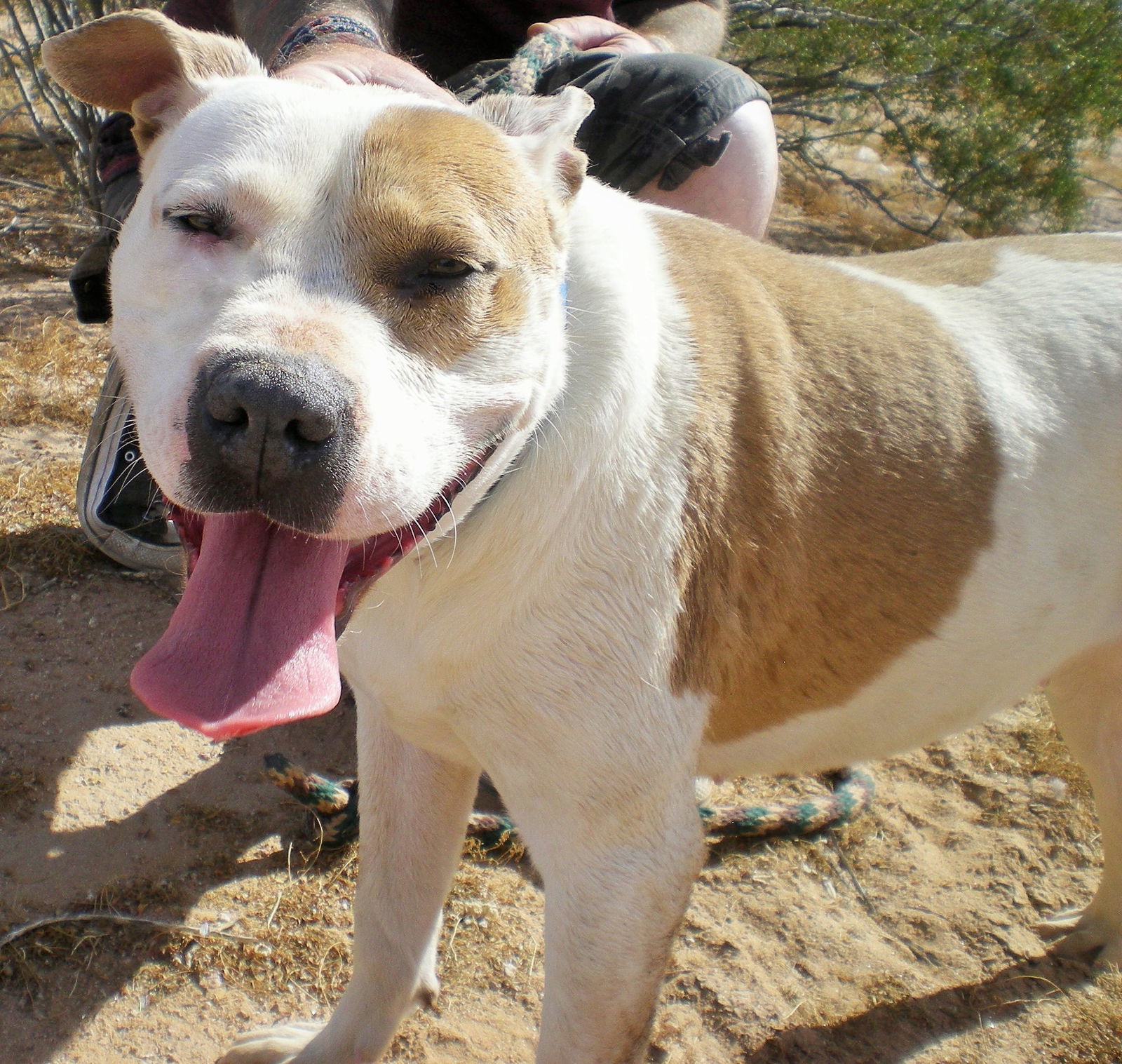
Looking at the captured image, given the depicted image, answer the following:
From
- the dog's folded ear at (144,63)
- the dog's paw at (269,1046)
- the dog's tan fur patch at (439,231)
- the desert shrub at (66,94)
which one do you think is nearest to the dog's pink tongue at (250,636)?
the dog's tan fur patch at (439,231)

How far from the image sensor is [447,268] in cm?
144

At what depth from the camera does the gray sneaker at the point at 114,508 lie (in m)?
3.27

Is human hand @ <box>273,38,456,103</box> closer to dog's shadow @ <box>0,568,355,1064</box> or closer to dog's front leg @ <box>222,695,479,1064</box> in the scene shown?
dog's front leg @ <box>222,695,479,1064</box>

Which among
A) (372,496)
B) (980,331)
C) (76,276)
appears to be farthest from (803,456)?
(76,276)

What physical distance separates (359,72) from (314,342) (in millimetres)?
957

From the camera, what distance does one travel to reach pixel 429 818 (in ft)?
6.84

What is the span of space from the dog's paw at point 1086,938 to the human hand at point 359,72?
2.46 metres

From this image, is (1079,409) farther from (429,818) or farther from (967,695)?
(429,818)

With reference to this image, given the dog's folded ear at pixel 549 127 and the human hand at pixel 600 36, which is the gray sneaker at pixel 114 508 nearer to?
the human hand at pixel 600 36

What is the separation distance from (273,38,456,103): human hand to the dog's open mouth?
0.87 meters

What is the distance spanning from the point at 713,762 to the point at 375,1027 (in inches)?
34.9

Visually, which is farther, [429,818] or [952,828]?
[952,828]

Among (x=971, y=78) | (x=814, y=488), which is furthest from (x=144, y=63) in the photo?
(x=971, y=78)

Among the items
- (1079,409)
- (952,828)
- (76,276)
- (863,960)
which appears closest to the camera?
(1079,409)
